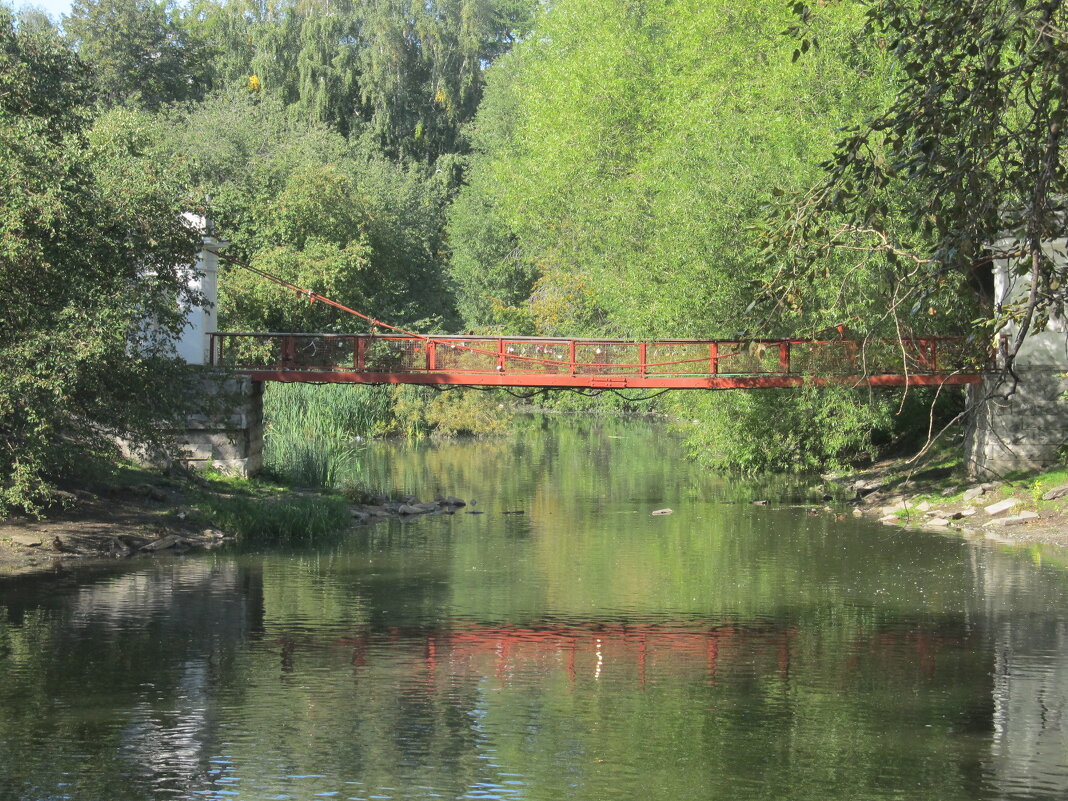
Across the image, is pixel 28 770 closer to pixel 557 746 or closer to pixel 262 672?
pixel 262 672

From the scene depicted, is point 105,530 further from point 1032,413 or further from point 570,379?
point 1032,413

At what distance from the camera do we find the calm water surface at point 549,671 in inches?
403

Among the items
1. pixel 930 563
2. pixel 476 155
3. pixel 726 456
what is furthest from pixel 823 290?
pixel 476 155

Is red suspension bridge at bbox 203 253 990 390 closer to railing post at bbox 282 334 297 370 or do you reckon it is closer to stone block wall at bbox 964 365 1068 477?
railing post at bbox 282 334 297 370

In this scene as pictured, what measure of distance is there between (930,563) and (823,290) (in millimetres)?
6649

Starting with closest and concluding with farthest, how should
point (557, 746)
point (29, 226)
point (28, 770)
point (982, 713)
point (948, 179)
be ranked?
1. point (948, 179)
2. point (28, 770)
3. point (557, 746)
4. point (982, 713)
5. point (29, 226)

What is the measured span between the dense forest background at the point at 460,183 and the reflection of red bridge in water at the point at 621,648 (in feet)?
12.7

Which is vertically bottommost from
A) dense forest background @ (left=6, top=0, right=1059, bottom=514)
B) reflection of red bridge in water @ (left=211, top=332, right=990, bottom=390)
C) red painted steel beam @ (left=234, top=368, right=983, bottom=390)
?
red painted steel beam @ (left=234, top=368, right=983, bottom=390)

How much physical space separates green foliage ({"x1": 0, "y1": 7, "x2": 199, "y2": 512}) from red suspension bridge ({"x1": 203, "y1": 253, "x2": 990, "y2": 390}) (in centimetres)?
613

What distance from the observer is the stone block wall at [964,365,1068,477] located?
25734 mm

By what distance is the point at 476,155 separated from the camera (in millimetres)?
54438

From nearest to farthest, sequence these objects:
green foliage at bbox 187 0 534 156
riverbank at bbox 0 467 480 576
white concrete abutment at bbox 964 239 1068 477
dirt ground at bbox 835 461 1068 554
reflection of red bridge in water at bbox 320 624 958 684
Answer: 1. reflection of red bridge in water at bbox 320 624 958 684
2. riverbank at bbox 0 467 480 576
3. dirt ground at bbox 835 461 1068 554
4. white concrete abutment at bbox 964 239 1068 477
5. green foliage at bbox 187 0 534 156

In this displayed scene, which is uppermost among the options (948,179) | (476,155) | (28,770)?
(476,155)

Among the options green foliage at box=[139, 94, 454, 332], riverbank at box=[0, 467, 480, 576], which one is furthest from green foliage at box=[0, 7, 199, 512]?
green foliage at box=[139, 94, 454, 332]
